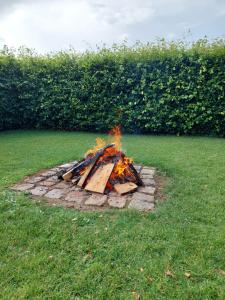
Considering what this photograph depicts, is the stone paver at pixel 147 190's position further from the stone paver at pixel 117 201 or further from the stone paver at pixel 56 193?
the stone paver at pixel 56 193

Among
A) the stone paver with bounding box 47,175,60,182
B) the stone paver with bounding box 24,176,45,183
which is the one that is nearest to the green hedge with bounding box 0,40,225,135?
the stone paver with bounding box 47,175,60,182

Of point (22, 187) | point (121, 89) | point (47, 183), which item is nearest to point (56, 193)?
point (47, 183)

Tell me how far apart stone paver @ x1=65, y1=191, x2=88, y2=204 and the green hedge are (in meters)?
5.78

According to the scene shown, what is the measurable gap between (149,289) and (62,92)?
28.3ft

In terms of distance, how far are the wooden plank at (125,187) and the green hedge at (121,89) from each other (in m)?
5.42

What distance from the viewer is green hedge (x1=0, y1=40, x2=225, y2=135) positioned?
837 cm

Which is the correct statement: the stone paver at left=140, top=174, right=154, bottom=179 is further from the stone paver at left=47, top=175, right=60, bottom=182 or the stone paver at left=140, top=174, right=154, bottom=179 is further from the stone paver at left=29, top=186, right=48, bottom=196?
the stone paver at left=29, top=186, right=48, bottom=196

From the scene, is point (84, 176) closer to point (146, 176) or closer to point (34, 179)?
point (34, 179)

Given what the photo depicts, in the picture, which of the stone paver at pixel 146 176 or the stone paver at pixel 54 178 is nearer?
the stone paver at pixel 54 178

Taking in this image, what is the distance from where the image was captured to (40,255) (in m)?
→ 2.35

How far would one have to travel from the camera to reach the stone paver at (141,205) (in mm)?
3252

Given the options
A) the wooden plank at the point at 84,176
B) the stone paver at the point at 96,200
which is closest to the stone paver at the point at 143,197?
the stone paver at the point at 96,200

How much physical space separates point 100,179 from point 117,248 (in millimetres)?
1468

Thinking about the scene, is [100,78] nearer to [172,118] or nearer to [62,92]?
[62,92]
